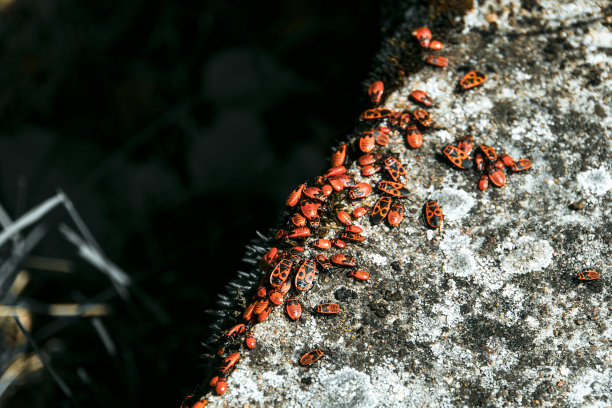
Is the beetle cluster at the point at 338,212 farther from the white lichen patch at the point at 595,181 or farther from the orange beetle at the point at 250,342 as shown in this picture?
the white lichen patch at the point at 595,181

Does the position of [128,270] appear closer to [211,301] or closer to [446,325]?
[211,301]

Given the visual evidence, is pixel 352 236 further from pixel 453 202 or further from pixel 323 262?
pixel 453 202

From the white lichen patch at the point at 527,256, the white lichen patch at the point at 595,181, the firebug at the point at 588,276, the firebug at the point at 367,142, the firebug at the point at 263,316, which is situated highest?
the firebug at the point at 367,142

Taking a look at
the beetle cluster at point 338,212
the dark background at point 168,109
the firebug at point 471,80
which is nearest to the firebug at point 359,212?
the beetle cluster at point 338,212

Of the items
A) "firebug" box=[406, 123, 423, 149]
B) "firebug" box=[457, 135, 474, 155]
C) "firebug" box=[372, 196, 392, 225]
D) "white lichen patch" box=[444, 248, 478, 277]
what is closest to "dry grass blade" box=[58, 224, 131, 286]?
"firebug" box=[372, 196, 392, 225]

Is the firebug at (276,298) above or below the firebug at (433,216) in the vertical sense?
above

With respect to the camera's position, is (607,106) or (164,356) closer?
(607,106)

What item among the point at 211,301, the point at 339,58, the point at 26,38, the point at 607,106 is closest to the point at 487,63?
the point at 607,106
